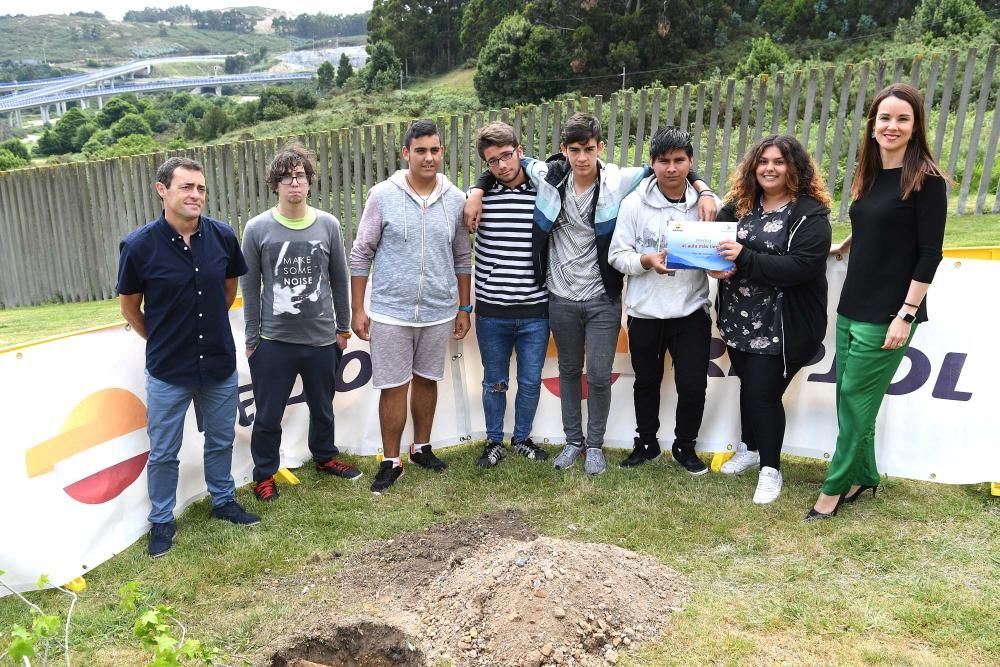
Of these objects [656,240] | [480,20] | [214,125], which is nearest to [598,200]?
[656,240]

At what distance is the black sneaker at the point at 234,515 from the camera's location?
4266mm

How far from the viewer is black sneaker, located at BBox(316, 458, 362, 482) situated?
193 inches

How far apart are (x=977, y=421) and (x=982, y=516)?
1.95 ft

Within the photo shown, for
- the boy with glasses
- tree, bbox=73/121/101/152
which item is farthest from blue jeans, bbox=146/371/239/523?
tree, bbox=73/121/101/152

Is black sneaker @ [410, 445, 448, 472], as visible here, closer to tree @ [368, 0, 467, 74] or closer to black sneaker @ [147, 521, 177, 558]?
black sneaker @ [147, 521, 177, 558]

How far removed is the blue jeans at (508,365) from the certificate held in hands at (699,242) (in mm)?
1009

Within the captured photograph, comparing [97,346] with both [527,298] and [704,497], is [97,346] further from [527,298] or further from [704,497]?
[704,497]

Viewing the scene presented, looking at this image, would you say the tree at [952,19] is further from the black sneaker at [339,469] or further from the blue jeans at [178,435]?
the blue jeans at [178,435]

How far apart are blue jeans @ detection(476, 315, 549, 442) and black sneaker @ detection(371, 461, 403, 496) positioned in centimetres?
70

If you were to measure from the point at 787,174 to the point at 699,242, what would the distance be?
0.57m

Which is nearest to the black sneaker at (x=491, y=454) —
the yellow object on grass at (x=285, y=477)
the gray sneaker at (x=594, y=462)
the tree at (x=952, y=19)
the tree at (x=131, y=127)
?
the gray sneaker at (x=594, y=462)

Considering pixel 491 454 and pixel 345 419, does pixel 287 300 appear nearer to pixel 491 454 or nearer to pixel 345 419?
pixel 345 419

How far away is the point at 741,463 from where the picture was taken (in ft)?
15.7

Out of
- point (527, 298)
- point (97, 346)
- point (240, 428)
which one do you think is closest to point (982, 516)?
point (527, 298)
